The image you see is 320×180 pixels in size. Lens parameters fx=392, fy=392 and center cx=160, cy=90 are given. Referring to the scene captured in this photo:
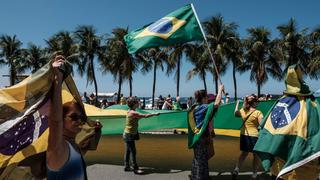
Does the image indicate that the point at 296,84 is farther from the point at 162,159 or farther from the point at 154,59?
the point at 154,59

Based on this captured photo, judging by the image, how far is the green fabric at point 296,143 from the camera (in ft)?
14.4

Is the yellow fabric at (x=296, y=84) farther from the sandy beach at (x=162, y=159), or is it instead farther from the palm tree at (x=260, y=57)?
the palm tree at (x=260, y=57)

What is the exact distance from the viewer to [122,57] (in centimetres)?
5175

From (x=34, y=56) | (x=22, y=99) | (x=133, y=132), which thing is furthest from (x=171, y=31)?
(x=34, y=56)

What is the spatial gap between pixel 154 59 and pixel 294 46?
18.0 metres

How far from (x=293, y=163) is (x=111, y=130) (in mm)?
5788

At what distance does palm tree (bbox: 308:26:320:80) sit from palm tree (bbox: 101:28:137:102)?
22318 millimetres

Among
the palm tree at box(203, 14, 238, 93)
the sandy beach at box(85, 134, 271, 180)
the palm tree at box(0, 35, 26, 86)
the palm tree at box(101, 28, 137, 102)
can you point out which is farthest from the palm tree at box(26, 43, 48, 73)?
the sandy beach at box(85, 134, 271, 180)

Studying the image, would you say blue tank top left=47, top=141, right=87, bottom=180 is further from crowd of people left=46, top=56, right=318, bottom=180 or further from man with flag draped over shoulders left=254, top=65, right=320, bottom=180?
man with flag draped over shoulders left=254, top=65, right=320, bottom=180

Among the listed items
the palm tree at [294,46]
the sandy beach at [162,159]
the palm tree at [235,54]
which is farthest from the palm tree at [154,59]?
the sandy beach at [162,159]

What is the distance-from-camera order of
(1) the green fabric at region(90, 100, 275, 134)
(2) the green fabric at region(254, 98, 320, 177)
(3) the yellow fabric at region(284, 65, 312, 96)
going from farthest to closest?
(1) the green fabric at region(90, 100, 275, 134) → (3) the yellow fabric at region(284, 65, 312, 96) → (2) the green fabric at region(254, 98, 320, 177)

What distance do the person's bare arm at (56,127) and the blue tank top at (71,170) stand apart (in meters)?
0.03

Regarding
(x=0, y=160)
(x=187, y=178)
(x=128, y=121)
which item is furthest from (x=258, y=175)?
(x=0, y=160)

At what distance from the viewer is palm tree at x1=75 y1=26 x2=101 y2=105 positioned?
52.5 metres
